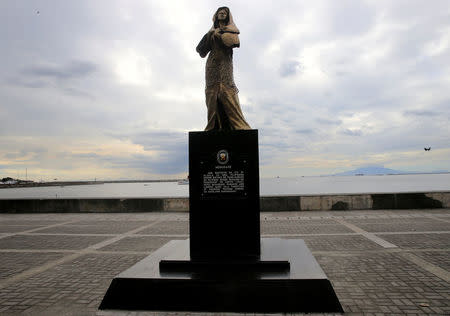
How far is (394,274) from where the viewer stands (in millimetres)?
5109

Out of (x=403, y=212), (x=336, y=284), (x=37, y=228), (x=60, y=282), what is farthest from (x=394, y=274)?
(x=37, y=228)

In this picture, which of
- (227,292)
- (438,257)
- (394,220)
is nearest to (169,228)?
(227,292)

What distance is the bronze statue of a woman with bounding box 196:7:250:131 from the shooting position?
579 cm

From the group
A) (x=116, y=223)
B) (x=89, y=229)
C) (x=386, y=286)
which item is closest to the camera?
(x=386, y=286)

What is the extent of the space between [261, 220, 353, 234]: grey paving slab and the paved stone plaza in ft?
0.10

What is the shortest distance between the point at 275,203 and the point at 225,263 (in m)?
10.4

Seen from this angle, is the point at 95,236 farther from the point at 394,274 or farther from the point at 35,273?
the point at 394,274

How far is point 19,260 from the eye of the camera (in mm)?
6602

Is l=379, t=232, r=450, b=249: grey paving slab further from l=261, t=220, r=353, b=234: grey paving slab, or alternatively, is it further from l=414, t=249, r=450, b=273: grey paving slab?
l=261, t=220, r=353, b=234: grey paving slab

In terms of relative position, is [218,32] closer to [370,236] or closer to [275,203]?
[370,236]

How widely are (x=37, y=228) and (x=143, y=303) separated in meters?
9.17

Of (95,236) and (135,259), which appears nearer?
(135,259)

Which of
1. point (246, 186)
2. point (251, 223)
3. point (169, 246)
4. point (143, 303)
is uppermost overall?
point (246, 186)

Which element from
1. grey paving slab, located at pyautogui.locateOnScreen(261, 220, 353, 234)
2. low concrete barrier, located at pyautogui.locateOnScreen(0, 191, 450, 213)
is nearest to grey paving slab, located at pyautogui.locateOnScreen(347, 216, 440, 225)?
grey paving slab, located at pyautogui.locateOnScreen(261, 220, 353, 234)
